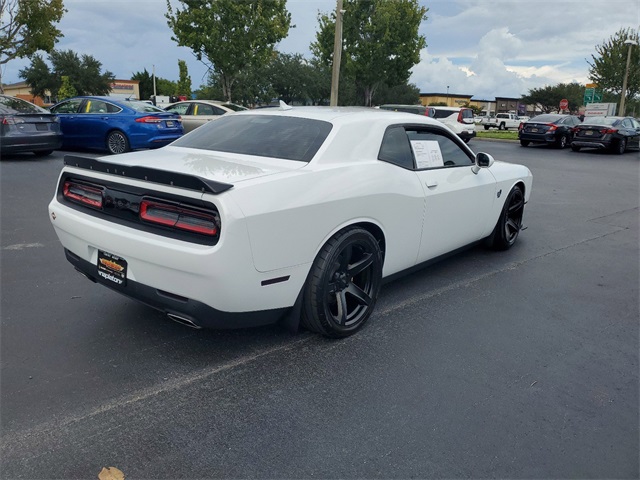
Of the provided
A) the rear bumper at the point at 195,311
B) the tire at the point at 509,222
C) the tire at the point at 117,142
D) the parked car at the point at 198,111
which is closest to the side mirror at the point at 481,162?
the tire at the point at 509,222

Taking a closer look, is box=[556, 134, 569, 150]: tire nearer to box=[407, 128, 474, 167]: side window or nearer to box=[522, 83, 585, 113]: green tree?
box=[407, 128, 474, 167]: side window

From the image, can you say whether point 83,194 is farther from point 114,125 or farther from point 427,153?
point 114,125

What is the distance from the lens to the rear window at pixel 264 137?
363 centimetres

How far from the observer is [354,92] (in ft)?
168

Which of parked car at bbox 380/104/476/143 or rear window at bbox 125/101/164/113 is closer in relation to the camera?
rear window at bbox 125/101/164/113

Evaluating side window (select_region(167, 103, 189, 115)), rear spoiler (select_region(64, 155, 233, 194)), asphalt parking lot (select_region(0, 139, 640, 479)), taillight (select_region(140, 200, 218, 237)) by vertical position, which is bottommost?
asphalt parking lot (select_region(0, 139, 640, 479))

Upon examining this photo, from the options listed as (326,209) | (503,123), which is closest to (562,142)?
(326,209)

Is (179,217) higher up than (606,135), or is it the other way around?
(606,135)

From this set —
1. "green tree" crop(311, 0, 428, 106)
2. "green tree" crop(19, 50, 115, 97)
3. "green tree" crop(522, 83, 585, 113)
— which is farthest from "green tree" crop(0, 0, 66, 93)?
"green tree" crop(522, 83, 585, 113)

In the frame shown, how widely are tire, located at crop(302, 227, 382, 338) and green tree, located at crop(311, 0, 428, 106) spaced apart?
38.8 m

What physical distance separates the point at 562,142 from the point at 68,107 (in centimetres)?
1873

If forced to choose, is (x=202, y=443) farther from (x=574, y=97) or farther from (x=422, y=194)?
(x=574, y=97)

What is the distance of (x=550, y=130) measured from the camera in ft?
70.9

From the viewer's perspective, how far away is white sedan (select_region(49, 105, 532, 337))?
9.20ft
